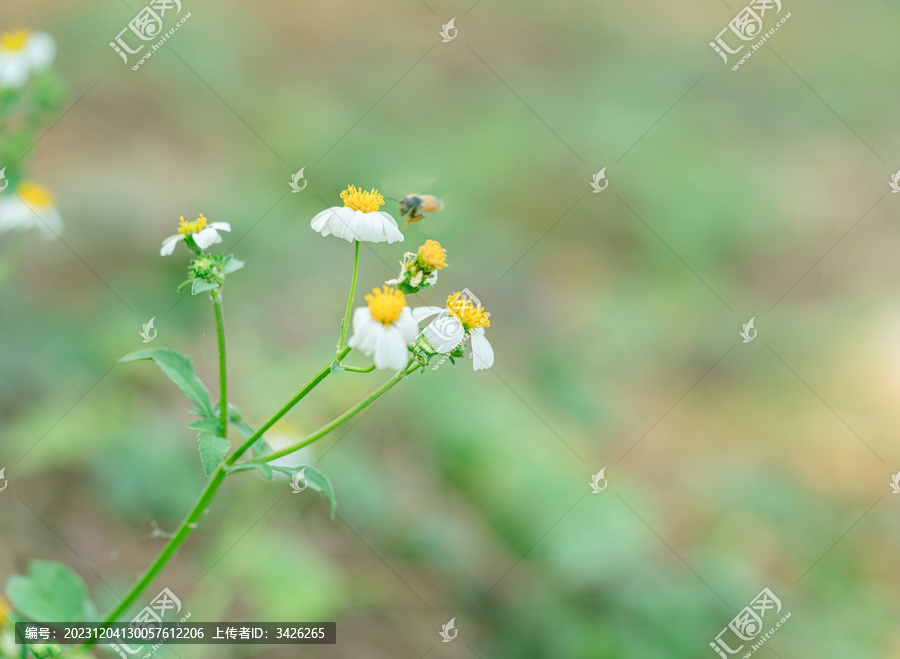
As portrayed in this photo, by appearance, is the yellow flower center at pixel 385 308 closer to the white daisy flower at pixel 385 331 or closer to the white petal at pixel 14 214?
the white daisy flower at pixel 385 331

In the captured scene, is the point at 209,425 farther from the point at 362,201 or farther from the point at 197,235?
the point at 362,201

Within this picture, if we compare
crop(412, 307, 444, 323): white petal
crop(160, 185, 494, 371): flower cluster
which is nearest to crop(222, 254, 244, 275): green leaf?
crop(160, 185, 494, 371): flower cluster

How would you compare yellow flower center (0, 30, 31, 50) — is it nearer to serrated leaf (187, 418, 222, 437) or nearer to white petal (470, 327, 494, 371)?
serrated leaf (187, 418, 222, 437)

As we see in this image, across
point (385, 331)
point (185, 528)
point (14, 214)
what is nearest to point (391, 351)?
point (385, 331)

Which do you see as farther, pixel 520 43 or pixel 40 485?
pixel 520 43

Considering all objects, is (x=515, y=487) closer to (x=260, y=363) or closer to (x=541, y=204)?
(x=260, y=363)

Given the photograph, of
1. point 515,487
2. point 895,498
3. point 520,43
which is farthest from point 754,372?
point 520,43

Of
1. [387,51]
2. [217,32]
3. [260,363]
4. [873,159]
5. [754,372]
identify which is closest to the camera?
[260,363]
